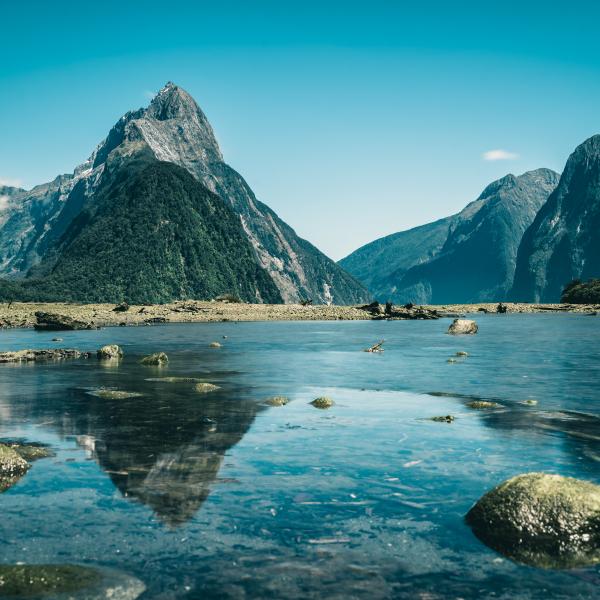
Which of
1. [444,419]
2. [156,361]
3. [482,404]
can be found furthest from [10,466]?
[156,361]

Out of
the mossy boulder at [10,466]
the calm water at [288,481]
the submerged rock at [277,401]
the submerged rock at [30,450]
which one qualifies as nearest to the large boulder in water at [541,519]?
the calm water at [288,481]

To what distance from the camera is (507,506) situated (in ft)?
43.2

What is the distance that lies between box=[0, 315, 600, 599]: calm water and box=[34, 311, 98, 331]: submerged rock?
58.1 m

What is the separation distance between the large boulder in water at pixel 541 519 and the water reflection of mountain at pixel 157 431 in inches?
241

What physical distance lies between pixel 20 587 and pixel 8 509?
13.5ft

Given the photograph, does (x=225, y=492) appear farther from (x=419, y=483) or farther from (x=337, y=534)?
(x=419, y=483)

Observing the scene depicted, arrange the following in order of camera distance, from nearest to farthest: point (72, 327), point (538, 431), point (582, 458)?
point (582, 458) → point (538, 431) → point (72, 327)

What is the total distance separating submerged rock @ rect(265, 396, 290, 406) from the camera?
28.4 metres

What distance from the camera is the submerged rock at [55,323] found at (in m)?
90.6

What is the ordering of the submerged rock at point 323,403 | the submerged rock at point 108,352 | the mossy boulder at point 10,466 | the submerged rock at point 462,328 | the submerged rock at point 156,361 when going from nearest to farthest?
1. the mossy boulder at point 10,466
2. the submerged rock at point 323,403
3. the submerged rock at point 156,361
4. the submerged rock at point 108,352
5. the submerged rock at point 462,328

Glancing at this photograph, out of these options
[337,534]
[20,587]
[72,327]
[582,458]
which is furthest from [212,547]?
[72,327]

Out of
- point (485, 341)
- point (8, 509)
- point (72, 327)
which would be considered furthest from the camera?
point (72, 327)

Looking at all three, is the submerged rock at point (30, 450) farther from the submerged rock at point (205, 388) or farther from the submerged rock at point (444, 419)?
the submerged rock at point (444, 419)

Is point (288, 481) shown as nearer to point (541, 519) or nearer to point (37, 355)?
point (541, 519)
